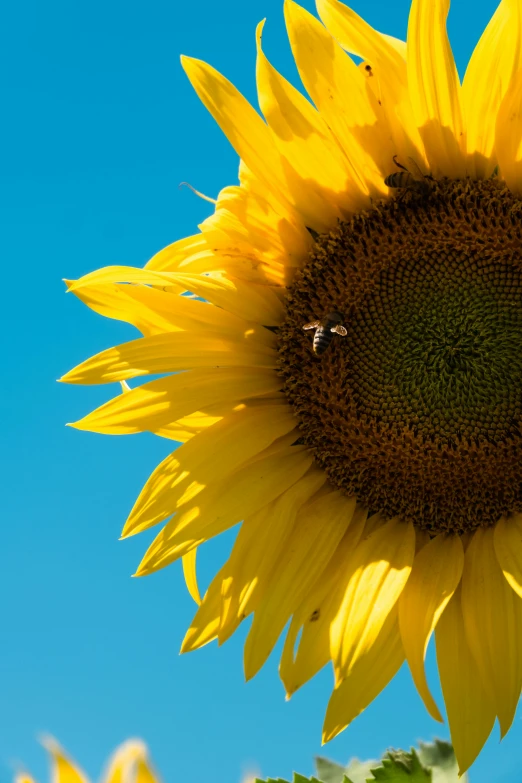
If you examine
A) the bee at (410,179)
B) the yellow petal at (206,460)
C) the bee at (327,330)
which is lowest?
the yellow petal at (206,460)

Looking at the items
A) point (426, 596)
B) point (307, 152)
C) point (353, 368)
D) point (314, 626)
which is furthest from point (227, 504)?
point (307, 152)

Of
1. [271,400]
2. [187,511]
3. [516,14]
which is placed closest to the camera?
[516,14]

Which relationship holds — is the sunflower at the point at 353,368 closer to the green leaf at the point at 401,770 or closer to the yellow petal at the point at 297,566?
the yellow petal at the point at 297,566

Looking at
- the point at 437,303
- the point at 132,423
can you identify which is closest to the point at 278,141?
the point at 437,303

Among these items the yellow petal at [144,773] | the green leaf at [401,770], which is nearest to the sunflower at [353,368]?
the green leaf at [401,770]

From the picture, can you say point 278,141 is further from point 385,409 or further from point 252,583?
point 252,583

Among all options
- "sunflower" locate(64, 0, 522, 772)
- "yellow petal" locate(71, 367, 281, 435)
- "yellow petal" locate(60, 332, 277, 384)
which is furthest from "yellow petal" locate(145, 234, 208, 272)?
"yellow petal" locate(71, 367, 281, 435)
